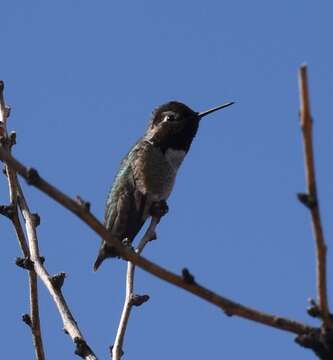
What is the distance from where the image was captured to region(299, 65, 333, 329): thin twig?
200cm

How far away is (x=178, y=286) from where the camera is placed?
2371 millimetres

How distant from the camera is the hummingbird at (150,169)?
24.4 ft

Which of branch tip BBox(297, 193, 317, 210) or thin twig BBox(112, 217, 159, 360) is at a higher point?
thin twig BBox(112, 217, 159, 360)

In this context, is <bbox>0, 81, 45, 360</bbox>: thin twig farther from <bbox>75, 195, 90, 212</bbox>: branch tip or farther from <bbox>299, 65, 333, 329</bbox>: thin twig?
<bbox>299, 65, 333, 329</bbox>: thin twig

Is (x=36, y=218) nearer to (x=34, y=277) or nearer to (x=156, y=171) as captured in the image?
(x=34, y=277)

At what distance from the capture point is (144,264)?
233 cm

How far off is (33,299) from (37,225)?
2.70 feet

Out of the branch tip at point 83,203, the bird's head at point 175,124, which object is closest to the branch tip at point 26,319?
the branch tip at point 83,203

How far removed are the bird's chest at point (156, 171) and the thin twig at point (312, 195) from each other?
205 inches

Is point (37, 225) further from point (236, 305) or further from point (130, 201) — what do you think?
point (130, 201)

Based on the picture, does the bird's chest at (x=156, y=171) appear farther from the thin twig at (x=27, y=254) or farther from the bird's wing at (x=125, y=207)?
the thin twig at (x=27, y=254)

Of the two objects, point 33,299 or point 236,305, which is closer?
point 236,305

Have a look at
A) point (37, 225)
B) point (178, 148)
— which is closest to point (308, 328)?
point (37, 225)

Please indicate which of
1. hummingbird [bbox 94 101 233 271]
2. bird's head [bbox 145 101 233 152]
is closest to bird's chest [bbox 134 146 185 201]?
hummingbird [bbox 94 101 233 271]
